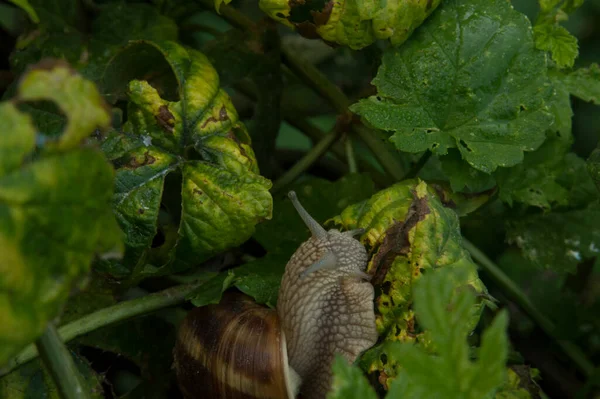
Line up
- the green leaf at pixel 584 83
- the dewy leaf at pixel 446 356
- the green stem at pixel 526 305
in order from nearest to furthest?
the dewy leaf at pixel 446 356
the green leaf at pixel 584 83
the green stem at pixel 526 305

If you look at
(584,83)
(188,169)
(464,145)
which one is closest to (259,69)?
(188,169)

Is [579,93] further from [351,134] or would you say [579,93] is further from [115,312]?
[115,312]

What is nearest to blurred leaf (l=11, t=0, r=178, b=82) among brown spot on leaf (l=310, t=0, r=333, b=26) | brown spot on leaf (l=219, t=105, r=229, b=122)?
brown spot on leaf (l=219, t=105, r=229, b=122)

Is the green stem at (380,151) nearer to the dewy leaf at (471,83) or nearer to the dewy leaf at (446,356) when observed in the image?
the dewy leaf at (471,83)

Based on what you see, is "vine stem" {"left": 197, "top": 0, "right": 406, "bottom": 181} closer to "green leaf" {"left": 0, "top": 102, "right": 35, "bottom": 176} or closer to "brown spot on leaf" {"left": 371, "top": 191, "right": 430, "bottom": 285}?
"brown spot on leaf" {"left": 371, "top": 191, "right": 430, "bottom": 285}

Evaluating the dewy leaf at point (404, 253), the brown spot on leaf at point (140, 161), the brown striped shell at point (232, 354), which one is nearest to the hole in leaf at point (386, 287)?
the dewy leaf at point (404, 253)

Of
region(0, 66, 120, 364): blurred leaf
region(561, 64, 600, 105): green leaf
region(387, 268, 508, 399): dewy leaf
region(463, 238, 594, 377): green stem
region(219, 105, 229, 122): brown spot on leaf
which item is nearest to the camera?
region(0, 66, 120, 364): blurred leaf

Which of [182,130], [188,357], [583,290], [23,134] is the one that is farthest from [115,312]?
[583,290]
